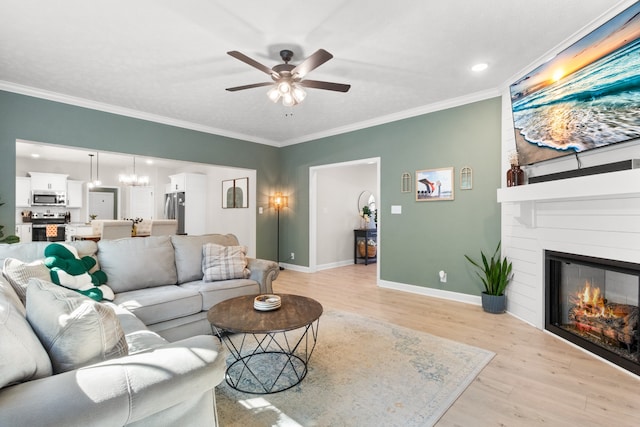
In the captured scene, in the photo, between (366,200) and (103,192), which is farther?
(103,192)

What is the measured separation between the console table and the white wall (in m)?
0.11

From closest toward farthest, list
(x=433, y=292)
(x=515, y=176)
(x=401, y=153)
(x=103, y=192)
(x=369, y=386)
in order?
→ (x=369, y=386) → (x=515, y=176) → (x=433, y=292) → (x=401, y=153) → (x=103, y=192)

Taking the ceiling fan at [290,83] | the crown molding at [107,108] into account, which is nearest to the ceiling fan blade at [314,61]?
the ceiling fan at [290,83]

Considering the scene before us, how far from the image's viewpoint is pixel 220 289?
301cm

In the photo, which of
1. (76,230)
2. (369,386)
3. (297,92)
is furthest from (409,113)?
(76,230)

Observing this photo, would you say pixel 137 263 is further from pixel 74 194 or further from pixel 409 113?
pixel 74 194

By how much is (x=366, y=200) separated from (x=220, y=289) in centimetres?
559

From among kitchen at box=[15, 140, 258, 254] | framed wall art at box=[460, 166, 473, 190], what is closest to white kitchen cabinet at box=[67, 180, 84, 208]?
kitchen at box=[15, 140, 258, 254]

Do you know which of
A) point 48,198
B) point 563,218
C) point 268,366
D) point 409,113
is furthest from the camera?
point 48,198

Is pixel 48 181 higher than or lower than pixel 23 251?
higher

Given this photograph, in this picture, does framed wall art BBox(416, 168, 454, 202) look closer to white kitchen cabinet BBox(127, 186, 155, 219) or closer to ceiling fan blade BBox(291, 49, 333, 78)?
ceiling fan blade BBox(291, 49, 333, 78)

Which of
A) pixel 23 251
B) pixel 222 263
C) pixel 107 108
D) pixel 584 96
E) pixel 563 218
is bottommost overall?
pixel 222 263

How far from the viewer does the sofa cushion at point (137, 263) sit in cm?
285

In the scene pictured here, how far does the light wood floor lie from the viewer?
1.85 metres
